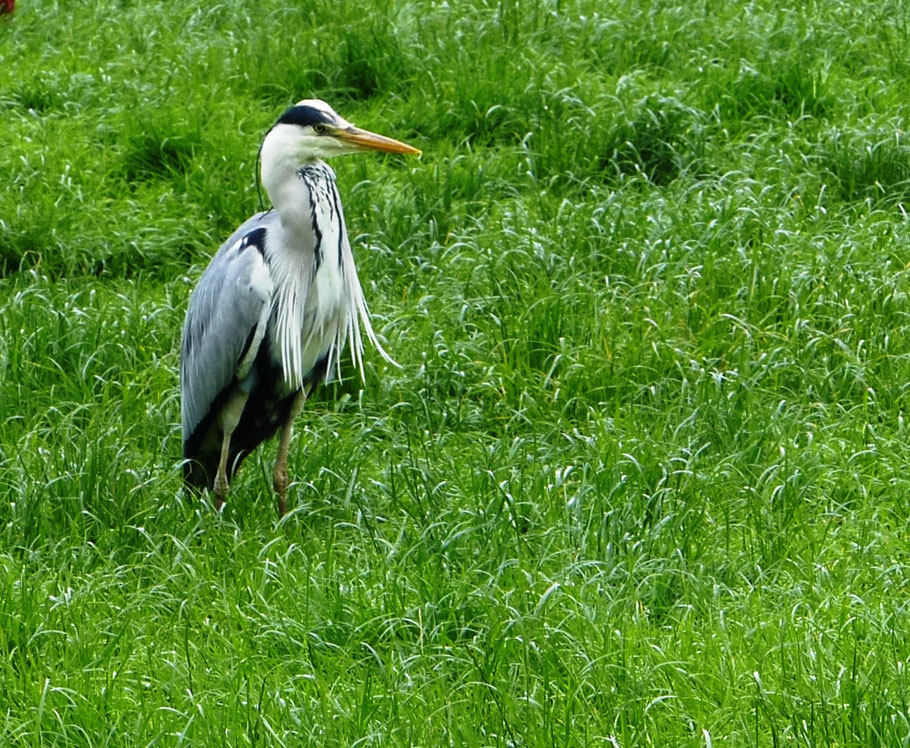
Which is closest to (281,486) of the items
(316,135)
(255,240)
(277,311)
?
(277,311)

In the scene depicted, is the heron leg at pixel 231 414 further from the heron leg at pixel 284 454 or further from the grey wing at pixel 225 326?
the heron leg at pixel 284 454

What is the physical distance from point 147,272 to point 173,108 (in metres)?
1.22

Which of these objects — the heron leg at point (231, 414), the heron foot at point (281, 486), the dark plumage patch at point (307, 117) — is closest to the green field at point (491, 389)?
the heron foot at point (281, 486)

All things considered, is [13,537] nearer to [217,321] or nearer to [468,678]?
[217,321]

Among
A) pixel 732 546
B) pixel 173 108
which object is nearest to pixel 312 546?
pixel 732 546

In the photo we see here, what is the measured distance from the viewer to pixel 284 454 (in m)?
4.69

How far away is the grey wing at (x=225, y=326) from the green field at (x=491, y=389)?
0.23 meters

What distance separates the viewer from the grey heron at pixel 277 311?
15.3 feet

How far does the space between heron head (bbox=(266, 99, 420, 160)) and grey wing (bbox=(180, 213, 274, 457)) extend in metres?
0.27

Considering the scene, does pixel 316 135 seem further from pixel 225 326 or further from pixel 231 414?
pixel 231 414

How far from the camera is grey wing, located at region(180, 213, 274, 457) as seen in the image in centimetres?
469

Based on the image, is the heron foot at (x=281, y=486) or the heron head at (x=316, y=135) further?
the heron head at (x=316, y=135)

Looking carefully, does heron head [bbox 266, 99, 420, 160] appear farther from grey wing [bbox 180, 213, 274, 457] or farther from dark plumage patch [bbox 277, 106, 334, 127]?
grey wing [bbox 180, 213, 274, 457]

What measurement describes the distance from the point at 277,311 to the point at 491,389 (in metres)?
0.86
